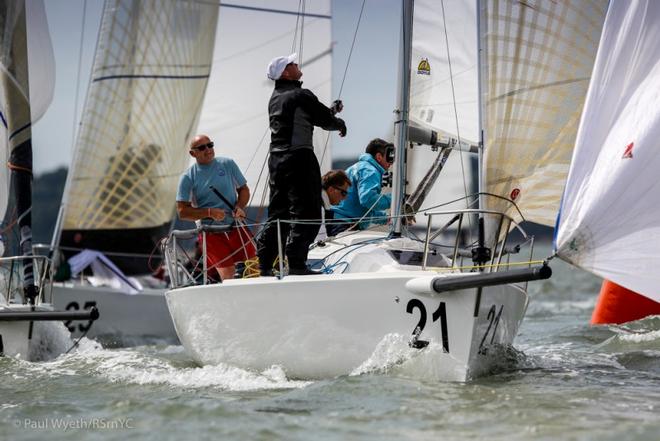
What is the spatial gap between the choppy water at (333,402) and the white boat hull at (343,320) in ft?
0.41

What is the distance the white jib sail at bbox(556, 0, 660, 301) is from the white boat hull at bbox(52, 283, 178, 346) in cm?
659

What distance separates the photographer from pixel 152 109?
13.0 meters

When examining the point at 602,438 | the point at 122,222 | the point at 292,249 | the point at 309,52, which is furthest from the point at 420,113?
the point at 122,222

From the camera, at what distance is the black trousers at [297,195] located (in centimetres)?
647

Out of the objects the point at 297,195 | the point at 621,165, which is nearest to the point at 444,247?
the point at 297,195

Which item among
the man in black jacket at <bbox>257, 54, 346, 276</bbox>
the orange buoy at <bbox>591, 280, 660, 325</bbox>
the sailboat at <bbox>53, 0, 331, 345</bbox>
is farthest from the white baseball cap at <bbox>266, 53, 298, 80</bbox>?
the sailboat at <bbox>53, 0, 331, 345</bbox>

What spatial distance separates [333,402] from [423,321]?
2.41 feet

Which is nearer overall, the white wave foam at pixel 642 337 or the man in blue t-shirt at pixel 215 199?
the man in blue t-shirt at pixel 215 199

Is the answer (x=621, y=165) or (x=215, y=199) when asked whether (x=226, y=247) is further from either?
(x=621, y=165)

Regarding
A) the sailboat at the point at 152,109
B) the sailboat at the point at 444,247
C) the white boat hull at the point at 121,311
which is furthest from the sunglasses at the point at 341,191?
the sailboat at the point at 152,109

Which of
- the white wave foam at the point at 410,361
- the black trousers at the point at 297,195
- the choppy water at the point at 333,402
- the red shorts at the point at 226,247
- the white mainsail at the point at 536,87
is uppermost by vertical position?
the white mainsail at the point at 536,87

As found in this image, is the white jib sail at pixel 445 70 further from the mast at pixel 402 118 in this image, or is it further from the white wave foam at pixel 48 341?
the white wave foam at pixel 48 341

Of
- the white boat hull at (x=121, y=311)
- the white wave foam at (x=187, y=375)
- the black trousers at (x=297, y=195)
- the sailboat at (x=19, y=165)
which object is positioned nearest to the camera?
the white wave foam at (x=187, y=375)

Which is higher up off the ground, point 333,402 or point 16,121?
point 16,121
